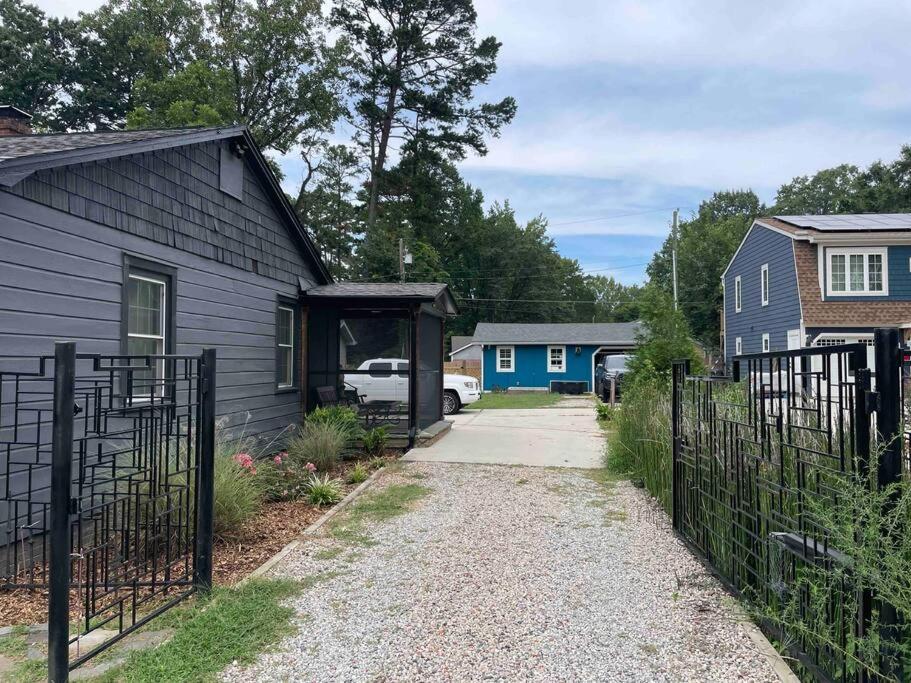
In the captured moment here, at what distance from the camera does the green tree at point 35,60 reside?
26.4 metres

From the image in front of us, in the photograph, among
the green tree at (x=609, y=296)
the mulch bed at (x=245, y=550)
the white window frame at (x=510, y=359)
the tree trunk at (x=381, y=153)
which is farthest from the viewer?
the green tree at (x=609, y=296)

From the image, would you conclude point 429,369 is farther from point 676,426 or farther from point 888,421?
point 888,421

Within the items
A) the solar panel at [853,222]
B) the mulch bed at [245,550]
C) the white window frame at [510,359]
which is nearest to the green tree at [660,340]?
the mulch bed at [245,550]

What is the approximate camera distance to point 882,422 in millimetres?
2393

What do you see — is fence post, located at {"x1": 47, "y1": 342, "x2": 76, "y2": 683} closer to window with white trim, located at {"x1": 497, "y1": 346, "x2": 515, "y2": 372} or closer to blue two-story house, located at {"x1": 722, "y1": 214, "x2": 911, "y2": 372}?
blue two-story house, located at {"x1": 722, "y1": 214, "x2": 911, "y2": 372}

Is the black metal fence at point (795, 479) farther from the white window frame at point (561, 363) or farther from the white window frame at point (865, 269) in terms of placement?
the white window frame at point (561, 363)

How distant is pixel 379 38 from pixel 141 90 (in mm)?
9518

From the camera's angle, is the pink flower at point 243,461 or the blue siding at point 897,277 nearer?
the pink flower at point 243,461

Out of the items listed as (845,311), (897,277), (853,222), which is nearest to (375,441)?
(845,311)

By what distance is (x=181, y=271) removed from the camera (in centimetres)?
703

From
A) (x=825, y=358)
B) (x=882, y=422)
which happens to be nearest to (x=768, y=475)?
(x=825, y=358)

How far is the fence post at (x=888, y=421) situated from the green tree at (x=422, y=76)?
87.5 ft

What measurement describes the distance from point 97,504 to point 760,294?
21486 mm

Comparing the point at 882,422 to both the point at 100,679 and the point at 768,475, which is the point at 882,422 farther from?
the point at 100,679
